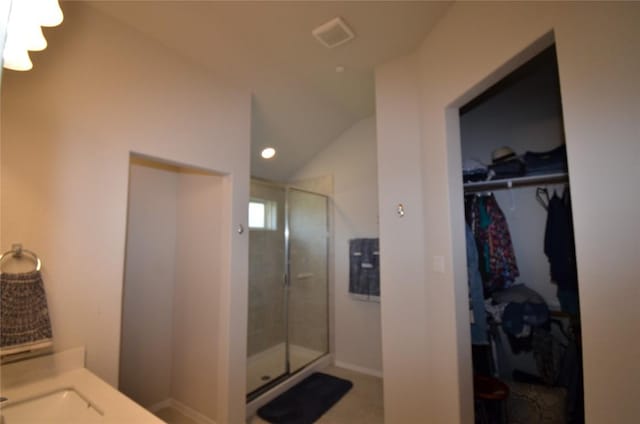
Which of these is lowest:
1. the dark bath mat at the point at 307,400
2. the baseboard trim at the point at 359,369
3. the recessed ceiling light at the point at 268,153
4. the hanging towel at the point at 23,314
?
the dark bath mat at the point at 307,400

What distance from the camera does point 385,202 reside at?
223 centimetres

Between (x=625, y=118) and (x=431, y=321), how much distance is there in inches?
57.8

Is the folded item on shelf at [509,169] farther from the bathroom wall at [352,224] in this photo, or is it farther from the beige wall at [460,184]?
the bathroom wall at [352,224]

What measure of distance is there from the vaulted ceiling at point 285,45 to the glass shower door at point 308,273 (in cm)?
91

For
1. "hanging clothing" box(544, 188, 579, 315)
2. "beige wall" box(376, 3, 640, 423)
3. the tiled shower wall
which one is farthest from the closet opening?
the tiled shower wall

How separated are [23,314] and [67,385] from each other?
0.37m

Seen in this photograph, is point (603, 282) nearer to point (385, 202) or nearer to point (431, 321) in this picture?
point (431, 321)

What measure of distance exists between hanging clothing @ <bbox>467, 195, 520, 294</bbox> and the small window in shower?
2.13m

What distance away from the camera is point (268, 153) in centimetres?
327

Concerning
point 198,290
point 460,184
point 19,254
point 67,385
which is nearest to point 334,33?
point 460,184

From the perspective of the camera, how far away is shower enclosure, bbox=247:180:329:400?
3316 millimetres

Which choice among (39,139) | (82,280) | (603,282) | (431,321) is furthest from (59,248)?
(603,282)

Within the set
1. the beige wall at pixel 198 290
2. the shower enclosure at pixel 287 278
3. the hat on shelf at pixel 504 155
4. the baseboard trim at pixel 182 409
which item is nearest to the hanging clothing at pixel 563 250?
the hat on shelf at pixel 504 155

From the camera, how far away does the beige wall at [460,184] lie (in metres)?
0.87
